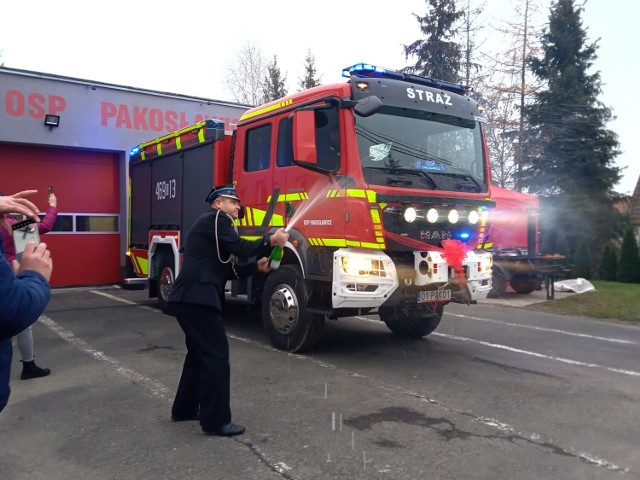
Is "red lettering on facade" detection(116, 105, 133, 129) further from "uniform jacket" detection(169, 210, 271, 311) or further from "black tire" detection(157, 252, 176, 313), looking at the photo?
"uniform jacket" detection(169, 210, 271, 311)

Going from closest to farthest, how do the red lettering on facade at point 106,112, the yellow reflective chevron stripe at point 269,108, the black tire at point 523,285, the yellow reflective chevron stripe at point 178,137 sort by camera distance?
the yellow reflective chevron stripe at point 269,108, the yellow reflective chevron stripe at point 178,137, the black tire at point 523,285, the red lettering on facade at point 106,112

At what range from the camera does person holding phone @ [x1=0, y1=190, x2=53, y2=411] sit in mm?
2199

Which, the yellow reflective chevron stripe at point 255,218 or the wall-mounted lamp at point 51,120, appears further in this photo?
the wall-mounted lamp at point 51,120

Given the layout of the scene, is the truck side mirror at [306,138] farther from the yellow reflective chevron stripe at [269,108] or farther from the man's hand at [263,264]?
the man's hand at [263,264]

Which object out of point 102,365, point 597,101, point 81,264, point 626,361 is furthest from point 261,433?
point 597,101

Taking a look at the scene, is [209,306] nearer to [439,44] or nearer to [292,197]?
[292,197]

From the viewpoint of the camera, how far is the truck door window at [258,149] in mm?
7387

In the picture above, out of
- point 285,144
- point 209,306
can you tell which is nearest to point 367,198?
point 285,144

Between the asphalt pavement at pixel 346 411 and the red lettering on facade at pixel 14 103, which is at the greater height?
the red lettering on facade at pixel 14 103

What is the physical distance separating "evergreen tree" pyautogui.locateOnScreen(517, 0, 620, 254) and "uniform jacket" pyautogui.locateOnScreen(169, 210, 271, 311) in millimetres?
21603

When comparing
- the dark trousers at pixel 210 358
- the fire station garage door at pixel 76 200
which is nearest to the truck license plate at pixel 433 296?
the dark trousers at pixel 210 358

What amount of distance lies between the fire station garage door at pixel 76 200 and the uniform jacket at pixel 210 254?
37.0ft

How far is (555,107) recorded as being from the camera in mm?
24641

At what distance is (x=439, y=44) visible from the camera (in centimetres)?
2631
